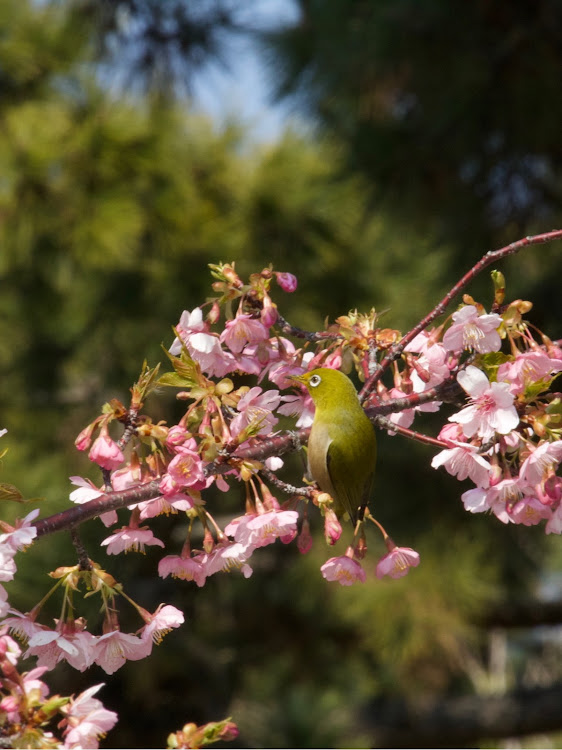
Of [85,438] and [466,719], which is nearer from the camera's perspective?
[85,438]

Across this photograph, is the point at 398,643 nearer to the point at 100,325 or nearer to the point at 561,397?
the point at 100,325

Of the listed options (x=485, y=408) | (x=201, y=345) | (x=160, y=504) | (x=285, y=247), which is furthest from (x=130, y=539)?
(x=285, y=247)

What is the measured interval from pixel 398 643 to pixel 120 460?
6.97 ft

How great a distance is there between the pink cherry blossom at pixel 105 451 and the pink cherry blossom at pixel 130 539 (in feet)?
0.14

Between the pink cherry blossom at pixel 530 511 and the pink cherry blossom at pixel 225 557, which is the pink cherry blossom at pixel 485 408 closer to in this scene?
the pink cherry blossom at pixel 530 511

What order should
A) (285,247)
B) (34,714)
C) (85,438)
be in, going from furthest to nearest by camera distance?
(285,247), (85,438), (34,714)

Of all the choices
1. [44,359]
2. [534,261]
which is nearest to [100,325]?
[44,359]

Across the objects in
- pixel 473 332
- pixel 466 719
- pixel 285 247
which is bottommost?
pixel 466 719

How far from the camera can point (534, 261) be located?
2.18 meters

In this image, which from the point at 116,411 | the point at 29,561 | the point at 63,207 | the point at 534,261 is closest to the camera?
the point at 116,411

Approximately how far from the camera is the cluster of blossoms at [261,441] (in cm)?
48

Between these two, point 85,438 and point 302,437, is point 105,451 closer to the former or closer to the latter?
point 85,438

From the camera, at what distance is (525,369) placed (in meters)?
0.53

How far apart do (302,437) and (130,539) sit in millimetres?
137
